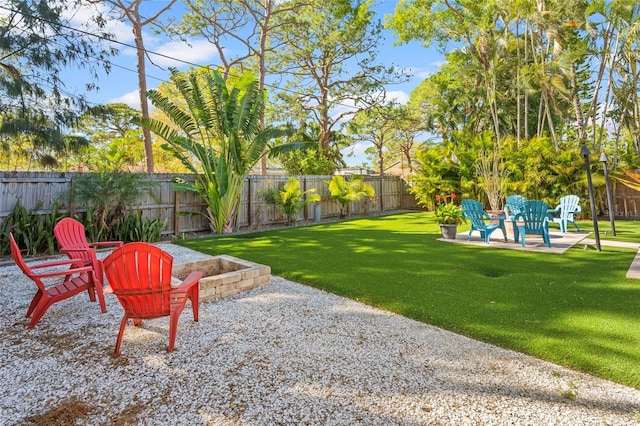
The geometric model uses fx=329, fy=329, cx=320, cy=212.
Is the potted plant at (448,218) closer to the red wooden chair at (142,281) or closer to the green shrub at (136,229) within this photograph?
the red wooden chair at (142,281)

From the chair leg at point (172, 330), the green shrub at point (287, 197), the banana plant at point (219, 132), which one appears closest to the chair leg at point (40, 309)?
the chair leg at point (172, 330)

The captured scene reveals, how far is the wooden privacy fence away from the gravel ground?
15.8 ft

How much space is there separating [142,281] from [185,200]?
7837mm

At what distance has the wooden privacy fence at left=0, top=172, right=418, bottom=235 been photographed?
22.8ft

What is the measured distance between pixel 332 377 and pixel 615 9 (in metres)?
15.5

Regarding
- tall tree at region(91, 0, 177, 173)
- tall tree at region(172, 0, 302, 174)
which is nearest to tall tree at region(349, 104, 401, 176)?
tall tree at region(172, 0, 302, 174)

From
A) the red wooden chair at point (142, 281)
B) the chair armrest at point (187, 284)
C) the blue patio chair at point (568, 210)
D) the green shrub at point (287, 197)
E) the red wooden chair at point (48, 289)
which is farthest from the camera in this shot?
the green shrub at point (287, 197)

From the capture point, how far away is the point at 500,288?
4.27 metres

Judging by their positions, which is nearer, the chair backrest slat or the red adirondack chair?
the chair backrest slat

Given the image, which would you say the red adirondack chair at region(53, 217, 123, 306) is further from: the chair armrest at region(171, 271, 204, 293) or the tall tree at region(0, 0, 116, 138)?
the tall tree at region(0, 0, 116, 138)

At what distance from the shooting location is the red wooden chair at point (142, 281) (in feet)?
8.79

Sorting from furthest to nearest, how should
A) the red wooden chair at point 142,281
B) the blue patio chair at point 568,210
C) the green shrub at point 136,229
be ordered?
the blue patio chair at point 568,210, the green shrub at point 136,229, the red wooden chair at point 142,281

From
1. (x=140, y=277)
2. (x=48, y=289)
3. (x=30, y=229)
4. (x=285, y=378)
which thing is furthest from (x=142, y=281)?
(x=30, y=229)

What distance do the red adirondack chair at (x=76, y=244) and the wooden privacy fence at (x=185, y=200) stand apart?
3643 mm
